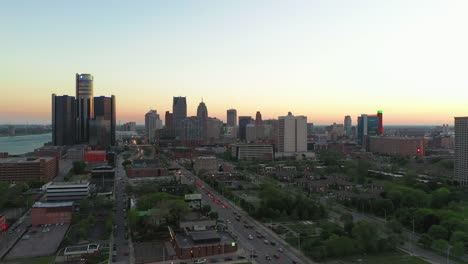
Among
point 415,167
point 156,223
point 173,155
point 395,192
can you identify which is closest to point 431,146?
point 415,167

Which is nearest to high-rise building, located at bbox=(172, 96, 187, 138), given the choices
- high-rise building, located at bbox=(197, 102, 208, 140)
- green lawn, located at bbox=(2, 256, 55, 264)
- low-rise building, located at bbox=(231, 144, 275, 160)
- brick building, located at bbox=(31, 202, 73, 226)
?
high-rise building, located at bbox=(197, 102, 208, 140)

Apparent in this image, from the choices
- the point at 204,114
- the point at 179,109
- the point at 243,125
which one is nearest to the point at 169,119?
the point at 179,109

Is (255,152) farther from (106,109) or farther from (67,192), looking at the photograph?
(106,109)

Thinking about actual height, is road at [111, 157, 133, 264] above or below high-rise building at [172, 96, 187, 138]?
below

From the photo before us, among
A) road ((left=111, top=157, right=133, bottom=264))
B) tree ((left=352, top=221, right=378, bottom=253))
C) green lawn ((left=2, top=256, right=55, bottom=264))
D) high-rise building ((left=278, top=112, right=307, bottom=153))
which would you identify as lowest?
green lawn ((left=2, top=256, right=55, bottom=264))

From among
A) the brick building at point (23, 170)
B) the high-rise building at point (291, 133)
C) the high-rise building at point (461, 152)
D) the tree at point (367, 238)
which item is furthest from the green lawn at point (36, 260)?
the high-rise building at point (291, 133)

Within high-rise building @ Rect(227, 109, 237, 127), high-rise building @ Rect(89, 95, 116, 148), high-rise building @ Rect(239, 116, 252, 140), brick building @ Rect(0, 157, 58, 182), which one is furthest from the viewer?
high-rise building @ Rect(227, 109, 237, 127)

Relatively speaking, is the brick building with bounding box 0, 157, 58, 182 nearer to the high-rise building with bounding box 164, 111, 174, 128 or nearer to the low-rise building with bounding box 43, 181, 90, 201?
the low-rise building with bounding box 43, 181, 90, 201
